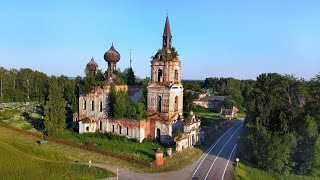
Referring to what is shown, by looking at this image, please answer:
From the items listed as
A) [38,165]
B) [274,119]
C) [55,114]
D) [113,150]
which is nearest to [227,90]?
[274,119]

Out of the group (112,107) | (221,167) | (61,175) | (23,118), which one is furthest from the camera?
(23,118)

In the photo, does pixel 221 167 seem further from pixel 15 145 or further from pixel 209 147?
pixel 15 145

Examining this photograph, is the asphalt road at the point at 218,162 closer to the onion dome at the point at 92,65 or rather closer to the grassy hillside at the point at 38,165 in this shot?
the grassy hillside at the point at 38,165

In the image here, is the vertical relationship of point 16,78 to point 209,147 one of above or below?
above

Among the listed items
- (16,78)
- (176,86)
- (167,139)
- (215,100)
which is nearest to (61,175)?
A: (167,139)

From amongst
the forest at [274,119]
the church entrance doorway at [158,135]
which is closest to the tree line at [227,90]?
the forest at [274,119]

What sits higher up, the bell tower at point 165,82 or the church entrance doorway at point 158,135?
the bell tower at point 165,82

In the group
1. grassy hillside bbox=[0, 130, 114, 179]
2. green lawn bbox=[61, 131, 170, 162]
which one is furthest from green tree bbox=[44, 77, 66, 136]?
grassy hillside bbox=[0, 130, 114, 179]
